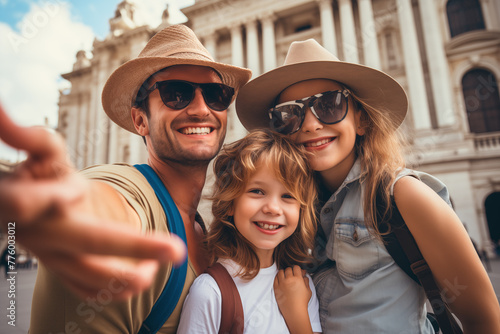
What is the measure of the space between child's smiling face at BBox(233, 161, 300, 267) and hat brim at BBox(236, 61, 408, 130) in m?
0.74

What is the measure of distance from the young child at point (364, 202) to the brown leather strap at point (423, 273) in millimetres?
30

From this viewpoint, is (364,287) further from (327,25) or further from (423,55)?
(327,25)

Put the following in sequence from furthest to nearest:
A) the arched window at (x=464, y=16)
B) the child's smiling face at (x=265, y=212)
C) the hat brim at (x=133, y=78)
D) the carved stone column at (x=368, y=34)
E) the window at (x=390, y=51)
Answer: the window at (x=390, y=51)
the carved stone column at (x=368, y=34)
the arched window at (x=464, y=16)
the hat brim at (x=133, y=78)
the child's smiling face at (x=265, y=212)

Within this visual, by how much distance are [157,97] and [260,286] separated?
59.5 inches

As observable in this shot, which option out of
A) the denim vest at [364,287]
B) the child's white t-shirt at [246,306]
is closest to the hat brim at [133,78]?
the denim vest at [364,287]

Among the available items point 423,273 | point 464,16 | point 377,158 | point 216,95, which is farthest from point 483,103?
point 216,95

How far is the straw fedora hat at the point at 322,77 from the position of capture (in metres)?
2.16

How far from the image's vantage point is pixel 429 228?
1575 millimetres

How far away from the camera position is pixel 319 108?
2.09 m

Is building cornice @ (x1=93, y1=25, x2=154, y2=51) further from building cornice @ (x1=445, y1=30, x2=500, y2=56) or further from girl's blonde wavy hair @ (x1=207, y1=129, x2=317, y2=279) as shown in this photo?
girl's blonde wavy hair @ (x1=207, y1=129, x2=317, y2=279)

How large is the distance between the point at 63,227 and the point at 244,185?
149cm

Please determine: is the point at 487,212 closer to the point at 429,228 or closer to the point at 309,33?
the point at 309,33

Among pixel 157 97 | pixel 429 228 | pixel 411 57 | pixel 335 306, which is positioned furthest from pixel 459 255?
pixel 411 57

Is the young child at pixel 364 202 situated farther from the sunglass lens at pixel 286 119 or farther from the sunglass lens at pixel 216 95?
the sunglass lens at pixel 216 95
